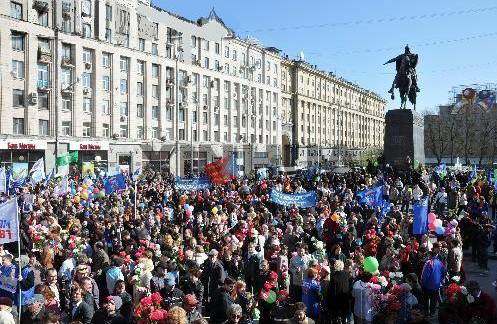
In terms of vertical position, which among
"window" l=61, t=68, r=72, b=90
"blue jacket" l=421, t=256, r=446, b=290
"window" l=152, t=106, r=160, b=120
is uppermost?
"window" l=61, t=68, r=72, b=90

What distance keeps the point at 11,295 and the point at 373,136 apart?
123305mm

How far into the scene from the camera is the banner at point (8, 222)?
377 inches

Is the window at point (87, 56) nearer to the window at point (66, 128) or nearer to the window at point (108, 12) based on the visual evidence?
the window at point (108, 12)

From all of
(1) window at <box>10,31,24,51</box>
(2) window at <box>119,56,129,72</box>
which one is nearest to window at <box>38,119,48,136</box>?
(1) window at <box>10,31,24,51</box>

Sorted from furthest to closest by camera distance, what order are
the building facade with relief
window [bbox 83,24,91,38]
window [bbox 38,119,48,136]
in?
window [bbox 83,24,91,38]
window [bbox 38,119,48,136]
the building facade with relief

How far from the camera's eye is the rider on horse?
2938 centimetres

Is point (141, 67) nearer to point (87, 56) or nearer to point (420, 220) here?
point (87, 56)

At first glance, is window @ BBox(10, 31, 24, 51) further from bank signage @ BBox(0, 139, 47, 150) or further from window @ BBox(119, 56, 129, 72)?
window @ BBox(119, 56, 129, 72)

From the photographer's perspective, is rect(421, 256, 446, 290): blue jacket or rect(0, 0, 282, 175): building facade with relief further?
rect(0, 0, 282, 175): building facade with relief

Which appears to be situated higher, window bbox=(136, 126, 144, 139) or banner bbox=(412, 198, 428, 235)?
window bbox=(136, 126, 144, 139)

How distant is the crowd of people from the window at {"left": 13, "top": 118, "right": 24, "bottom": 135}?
27447mm

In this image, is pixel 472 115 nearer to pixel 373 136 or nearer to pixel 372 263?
pixel 373 136

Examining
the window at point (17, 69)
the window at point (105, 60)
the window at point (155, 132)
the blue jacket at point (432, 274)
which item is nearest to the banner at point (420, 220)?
the blue jacket at point (432, 274)

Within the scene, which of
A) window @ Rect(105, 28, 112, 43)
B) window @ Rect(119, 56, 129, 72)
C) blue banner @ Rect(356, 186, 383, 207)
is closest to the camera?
blue banner @ Rect(356, 186, 383, 207)
